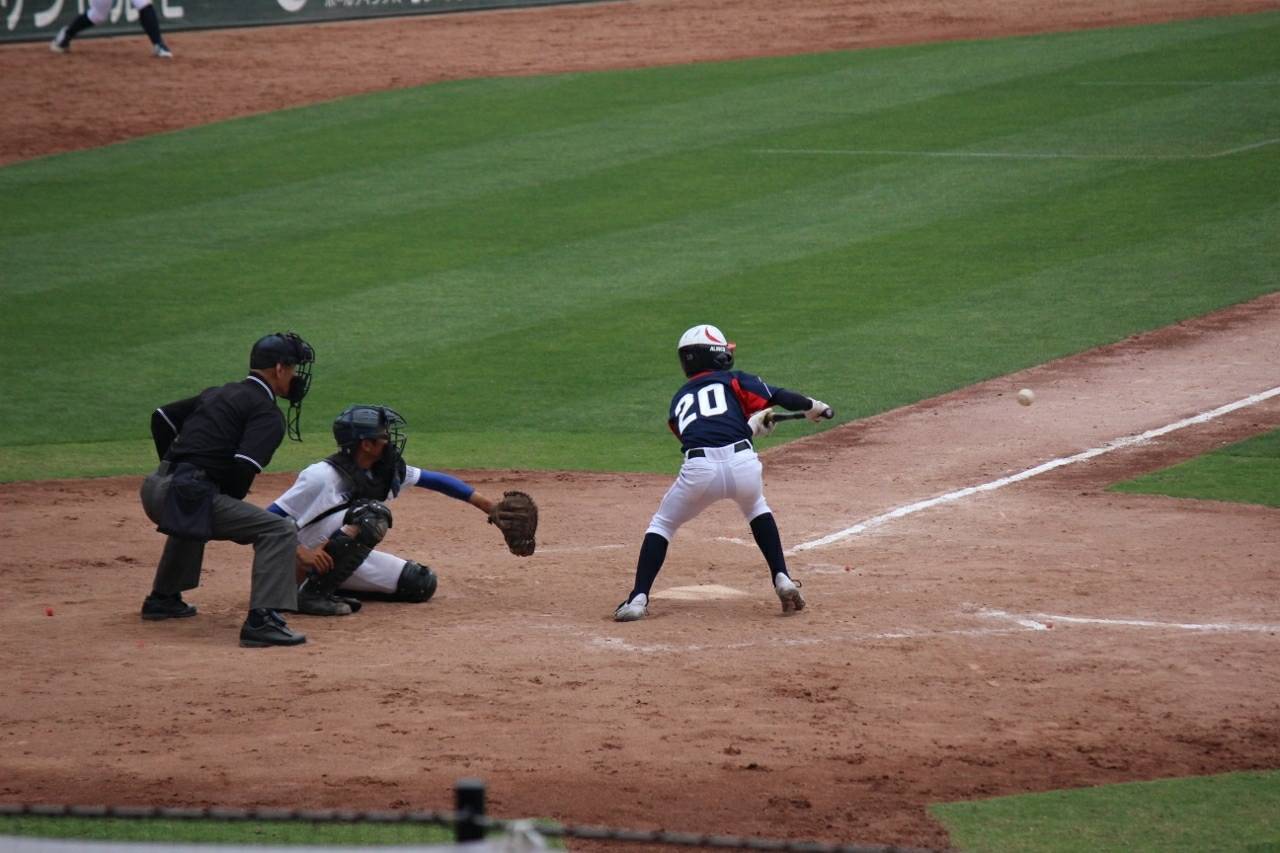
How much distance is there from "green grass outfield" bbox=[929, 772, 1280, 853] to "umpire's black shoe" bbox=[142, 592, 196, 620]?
14.4 ft

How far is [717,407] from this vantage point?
8.80 meters

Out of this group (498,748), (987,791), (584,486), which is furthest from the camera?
(584,486)

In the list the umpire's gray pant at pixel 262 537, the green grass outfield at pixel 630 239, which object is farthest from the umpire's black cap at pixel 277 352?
the green grass outfield at pixel 630 239

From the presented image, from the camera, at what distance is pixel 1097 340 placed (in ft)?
50.0

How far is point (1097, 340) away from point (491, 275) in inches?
244

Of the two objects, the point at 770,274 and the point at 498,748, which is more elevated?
the point at 770,274

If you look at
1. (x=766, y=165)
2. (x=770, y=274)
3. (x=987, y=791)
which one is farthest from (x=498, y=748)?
(x=766, y=165)

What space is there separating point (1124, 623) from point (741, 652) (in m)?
1.94

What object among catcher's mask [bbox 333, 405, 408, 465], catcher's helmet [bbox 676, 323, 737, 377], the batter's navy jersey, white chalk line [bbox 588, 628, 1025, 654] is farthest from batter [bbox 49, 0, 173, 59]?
white chalk line [bbox 588, 628, 1025, 654]

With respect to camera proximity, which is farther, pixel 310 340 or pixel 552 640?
pixel 310 340

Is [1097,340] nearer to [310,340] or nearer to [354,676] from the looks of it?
[310,340]

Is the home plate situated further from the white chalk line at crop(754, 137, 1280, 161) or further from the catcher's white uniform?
the white chalk line at crop(754, 137, 1280, 161)

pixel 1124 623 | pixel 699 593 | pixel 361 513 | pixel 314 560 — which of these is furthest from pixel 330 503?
pixel 1124 623

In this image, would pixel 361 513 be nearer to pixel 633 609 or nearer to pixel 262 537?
pixel 262 537
